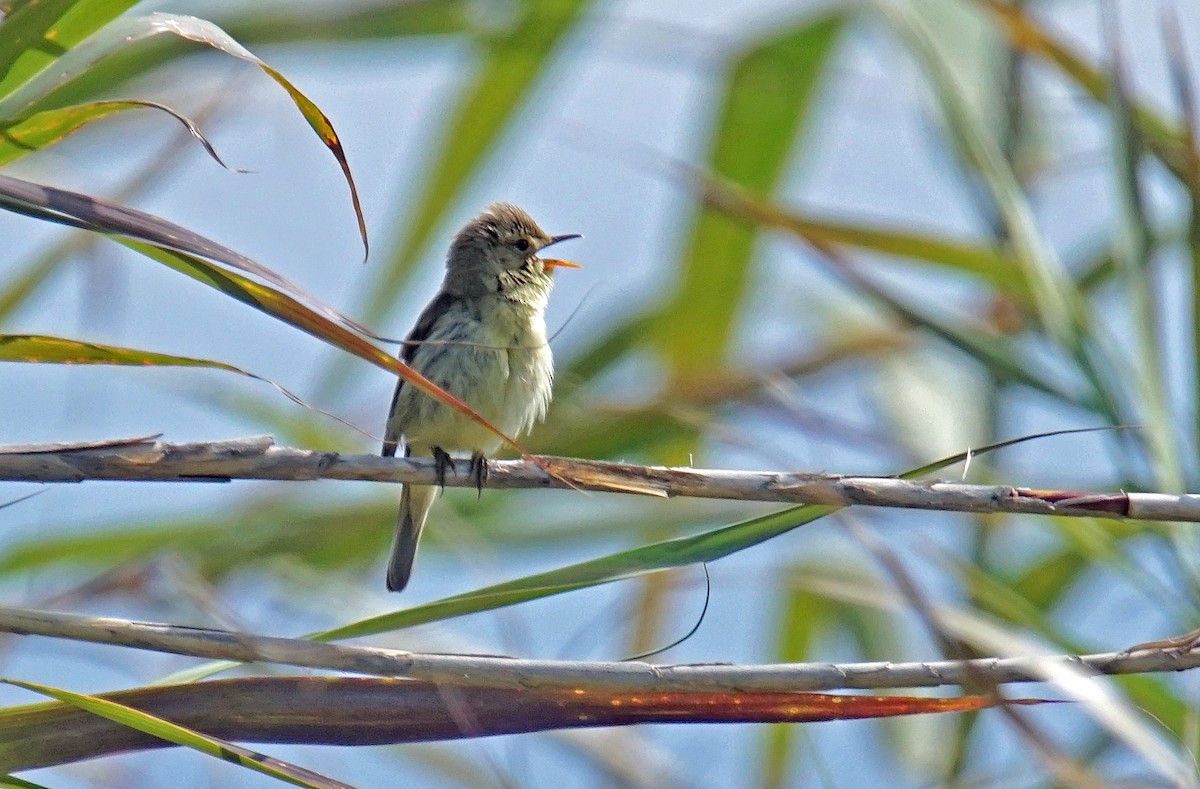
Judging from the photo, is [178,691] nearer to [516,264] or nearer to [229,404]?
[229,404]

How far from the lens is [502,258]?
14.5 feet

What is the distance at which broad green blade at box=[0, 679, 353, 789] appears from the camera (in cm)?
155

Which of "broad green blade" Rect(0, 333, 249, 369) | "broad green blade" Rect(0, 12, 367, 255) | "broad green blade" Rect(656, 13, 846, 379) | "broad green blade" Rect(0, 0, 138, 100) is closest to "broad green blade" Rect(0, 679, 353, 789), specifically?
"broad green blade" Rect(0, 333, 249, 369)

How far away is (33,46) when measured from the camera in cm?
173

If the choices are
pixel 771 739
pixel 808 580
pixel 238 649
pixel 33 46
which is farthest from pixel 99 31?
pixel 771 739

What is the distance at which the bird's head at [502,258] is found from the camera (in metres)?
4.27

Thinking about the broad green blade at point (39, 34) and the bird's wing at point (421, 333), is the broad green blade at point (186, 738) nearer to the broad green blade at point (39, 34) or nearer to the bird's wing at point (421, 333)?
the broad green blade at point (39, 34)

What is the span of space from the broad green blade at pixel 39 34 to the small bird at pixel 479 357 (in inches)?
78.5

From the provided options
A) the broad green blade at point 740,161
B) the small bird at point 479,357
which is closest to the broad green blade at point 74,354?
the small bird at point 479,357

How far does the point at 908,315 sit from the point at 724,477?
1012 millimetres

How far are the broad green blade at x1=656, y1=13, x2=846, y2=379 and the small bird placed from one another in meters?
0.45

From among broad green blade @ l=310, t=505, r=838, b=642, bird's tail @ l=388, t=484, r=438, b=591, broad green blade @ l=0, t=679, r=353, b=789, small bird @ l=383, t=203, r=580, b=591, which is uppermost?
small bird @ l=383, t=203, r=580, b=591

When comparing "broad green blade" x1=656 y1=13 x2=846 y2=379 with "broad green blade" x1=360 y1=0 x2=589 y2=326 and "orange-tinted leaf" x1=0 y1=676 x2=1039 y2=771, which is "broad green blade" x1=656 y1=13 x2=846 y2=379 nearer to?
"broad green blade" x1=360 y1=0 x2=589 y2=326

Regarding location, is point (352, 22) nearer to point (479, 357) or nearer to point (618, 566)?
point (479, 357)
